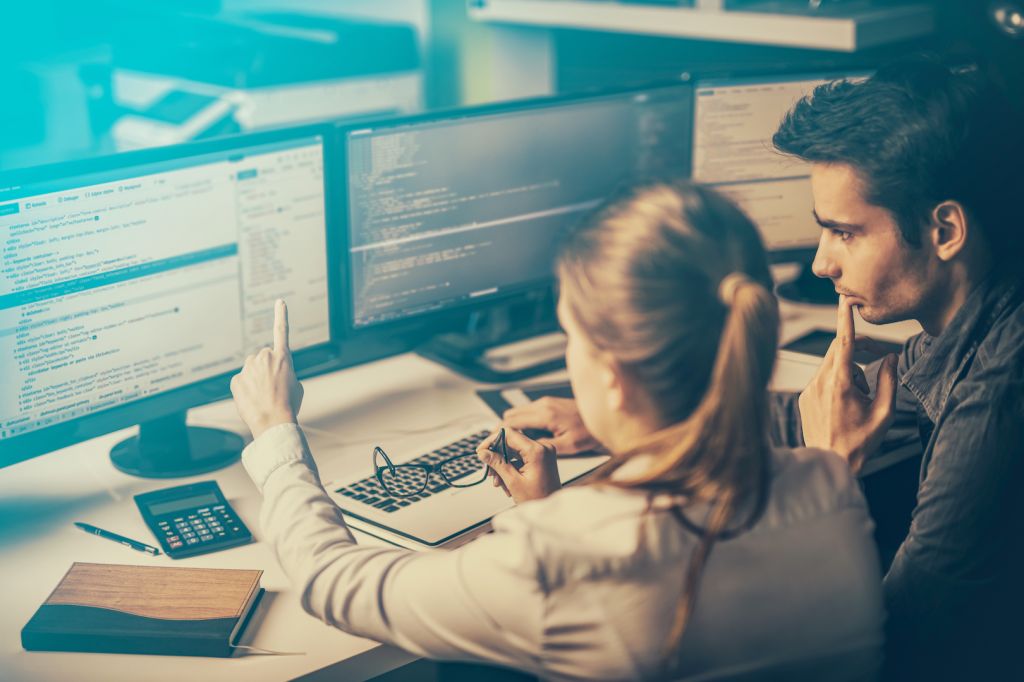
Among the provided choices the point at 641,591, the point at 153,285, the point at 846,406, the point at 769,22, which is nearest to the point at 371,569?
the point at 641,591

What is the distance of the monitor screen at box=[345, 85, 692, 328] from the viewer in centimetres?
172

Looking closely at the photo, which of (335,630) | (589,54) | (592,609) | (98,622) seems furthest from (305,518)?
(589,54)

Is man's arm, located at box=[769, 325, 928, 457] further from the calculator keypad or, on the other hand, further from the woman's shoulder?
the calculator keypad

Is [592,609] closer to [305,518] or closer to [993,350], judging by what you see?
[305,518]

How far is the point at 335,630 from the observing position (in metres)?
1.23

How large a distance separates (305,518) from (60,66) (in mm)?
2265

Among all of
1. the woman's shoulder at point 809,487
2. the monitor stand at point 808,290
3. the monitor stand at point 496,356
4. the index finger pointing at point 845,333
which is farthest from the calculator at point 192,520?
the monitor stand at point 808,290

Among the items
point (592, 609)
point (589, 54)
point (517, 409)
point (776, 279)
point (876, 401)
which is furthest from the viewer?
point (589, 54)

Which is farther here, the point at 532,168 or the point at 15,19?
the point at 15,19

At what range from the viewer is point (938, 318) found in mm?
1455

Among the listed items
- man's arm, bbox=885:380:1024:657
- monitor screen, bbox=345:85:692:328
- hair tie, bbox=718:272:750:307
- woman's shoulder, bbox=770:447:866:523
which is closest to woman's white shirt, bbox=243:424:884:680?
woman's shoulder, bbox=770:447:866:523

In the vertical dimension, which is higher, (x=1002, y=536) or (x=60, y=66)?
(x=60, y=66)

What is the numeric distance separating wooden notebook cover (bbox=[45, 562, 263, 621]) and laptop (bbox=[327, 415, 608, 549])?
179 mm

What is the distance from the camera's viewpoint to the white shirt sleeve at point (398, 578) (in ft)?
3.09
